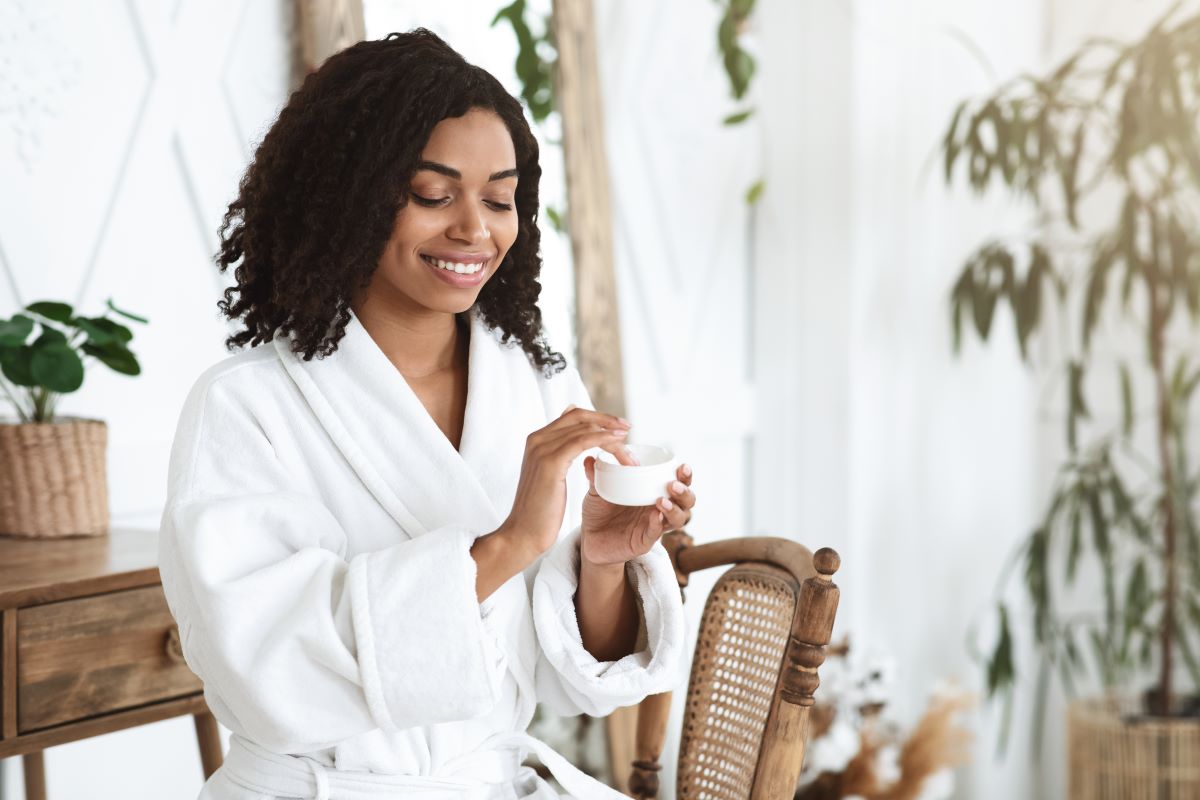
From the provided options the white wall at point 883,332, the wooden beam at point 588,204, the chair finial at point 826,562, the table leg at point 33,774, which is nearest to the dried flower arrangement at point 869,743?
the white wall at point 883,332

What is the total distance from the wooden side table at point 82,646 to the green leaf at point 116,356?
0.78ft

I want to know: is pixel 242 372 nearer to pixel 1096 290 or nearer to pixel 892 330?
pixel 1096 290

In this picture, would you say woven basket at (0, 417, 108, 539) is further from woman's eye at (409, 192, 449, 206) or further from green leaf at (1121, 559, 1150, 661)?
green leaf at (1121, 559, 1150, 661)

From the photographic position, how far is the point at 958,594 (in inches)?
132

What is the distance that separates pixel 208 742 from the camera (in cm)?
181

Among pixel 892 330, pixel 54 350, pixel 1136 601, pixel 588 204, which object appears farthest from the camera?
pixel 892 330

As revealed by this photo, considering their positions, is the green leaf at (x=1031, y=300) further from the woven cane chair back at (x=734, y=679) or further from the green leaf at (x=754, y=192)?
the woven cane chair back at (x=734, y=679)

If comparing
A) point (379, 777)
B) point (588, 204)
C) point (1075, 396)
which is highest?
point (588, 204)

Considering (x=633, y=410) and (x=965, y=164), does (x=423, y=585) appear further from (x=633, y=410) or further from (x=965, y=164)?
(x=965, y=164)

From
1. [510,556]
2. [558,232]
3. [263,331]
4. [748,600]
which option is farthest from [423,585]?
[558,232]

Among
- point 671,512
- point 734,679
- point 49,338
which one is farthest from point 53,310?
point 734,679

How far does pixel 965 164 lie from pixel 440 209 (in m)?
2.32

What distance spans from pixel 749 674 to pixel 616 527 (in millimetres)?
285

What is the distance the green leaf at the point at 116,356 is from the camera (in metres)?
1.63
